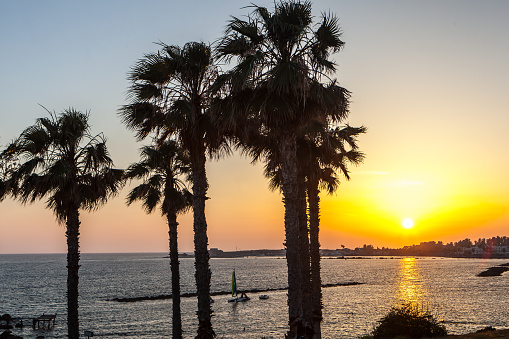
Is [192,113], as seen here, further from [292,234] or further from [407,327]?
[407,327]

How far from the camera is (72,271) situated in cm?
2389

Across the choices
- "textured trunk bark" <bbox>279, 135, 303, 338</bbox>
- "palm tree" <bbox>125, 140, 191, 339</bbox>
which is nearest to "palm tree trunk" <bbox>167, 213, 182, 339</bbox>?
"palm tree" <bbox>125, 140, 191, 339</bbox>

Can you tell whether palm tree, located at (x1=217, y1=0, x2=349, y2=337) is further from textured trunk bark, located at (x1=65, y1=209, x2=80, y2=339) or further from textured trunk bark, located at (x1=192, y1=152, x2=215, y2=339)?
textured trunk bark, located at (x1=65, y1=209, x2=80, y2=339)

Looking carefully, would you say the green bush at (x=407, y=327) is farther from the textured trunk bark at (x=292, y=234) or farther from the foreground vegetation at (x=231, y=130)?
the textured trunk bark at (x=292, y=234)

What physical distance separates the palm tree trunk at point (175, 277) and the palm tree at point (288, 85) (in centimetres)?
1537

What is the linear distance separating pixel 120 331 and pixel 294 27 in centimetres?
6024

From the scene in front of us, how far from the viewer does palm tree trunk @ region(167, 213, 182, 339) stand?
103ft

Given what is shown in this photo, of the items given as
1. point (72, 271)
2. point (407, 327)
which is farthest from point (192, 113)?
point (407, 327)

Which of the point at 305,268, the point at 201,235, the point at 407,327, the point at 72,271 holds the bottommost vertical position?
the point at 407,327

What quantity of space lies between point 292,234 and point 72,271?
12.1 meters

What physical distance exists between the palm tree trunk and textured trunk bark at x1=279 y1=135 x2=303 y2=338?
15.2m

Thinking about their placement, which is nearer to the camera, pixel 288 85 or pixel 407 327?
pixel 288 85

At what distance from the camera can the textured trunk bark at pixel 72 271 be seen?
23570 millimetres

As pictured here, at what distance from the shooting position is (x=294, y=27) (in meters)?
17.7
